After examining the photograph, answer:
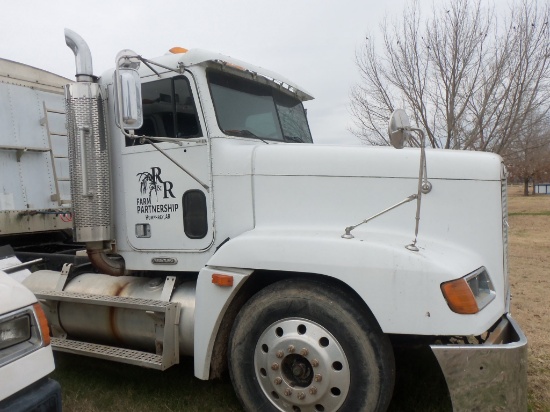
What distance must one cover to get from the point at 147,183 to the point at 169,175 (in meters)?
0.24

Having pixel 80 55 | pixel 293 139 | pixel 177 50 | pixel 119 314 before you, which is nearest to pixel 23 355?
pixel 119 314

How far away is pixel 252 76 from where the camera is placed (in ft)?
12.8

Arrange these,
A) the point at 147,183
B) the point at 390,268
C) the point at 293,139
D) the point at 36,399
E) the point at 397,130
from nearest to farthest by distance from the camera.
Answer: the point at 36,399 → the point at 390,268 → the point at 397,130 → the point at 147,183 → the point at 293,139

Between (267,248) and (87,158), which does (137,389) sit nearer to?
(267,248)

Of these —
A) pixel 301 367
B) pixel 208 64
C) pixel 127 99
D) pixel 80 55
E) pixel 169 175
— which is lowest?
pixel 301 367

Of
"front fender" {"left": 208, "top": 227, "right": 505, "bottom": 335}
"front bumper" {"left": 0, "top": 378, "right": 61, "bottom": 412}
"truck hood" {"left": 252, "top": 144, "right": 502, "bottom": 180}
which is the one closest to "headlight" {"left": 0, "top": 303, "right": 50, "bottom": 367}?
"front bumper" {"left": 0, "top": 378, "right": 61, "bottom": 412}

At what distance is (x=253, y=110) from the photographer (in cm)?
391

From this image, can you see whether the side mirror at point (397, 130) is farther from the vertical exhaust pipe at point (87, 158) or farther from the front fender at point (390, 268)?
the vertical exhaust pipe at point (87, 158)

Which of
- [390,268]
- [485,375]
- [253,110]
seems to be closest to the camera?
[485,375]

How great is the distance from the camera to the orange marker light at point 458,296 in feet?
8.41

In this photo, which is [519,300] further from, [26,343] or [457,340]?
[26,343]

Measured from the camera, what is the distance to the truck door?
Answer: 11.7ft

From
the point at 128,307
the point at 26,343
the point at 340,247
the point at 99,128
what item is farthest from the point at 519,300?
the point at 26,343

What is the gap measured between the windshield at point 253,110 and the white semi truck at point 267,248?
17 millimetres
